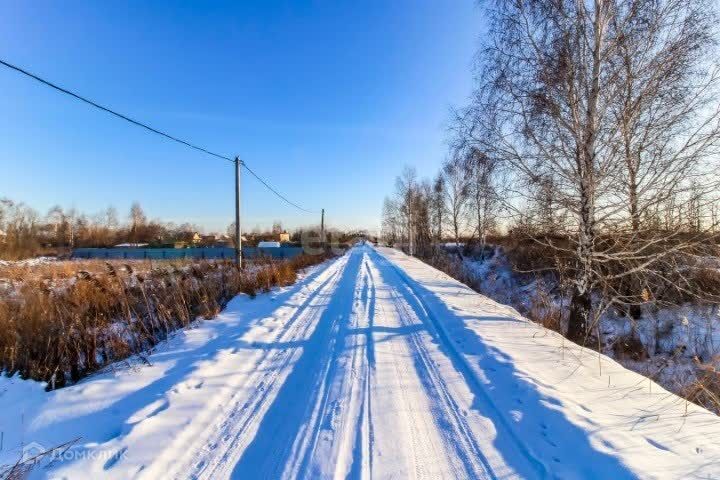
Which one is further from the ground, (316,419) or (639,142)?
(639,142)

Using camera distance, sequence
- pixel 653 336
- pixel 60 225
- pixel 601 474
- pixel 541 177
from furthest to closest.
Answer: pixel 60 225 → pixel 653 336 → pixel 541 177 → pixel 601 474

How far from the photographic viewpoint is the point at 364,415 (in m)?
2.96

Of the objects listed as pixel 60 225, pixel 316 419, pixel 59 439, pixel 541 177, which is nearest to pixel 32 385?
pixel 59 439

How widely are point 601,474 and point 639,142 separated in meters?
6.29

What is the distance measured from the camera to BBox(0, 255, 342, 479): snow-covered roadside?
2359mm

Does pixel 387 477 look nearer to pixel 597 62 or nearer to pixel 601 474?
pixel 601 474

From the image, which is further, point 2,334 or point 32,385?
point 2,334

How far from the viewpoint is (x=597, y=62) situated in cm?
624

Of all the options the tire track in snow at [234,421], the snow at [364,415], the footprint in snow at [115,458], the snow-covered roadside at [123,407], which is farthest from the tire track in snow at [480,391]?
the footprint in snow at [115,458]

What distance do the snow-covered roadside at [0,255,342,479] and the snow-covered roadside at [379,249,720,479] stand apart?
2770 mm

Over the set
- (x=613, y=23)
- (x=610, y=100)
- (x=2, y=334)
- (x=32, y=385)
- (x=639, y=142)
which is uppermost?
(x=613, y=23)

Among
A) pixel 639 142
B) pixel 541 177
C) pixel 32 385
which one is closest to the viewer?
pixel 32 385
